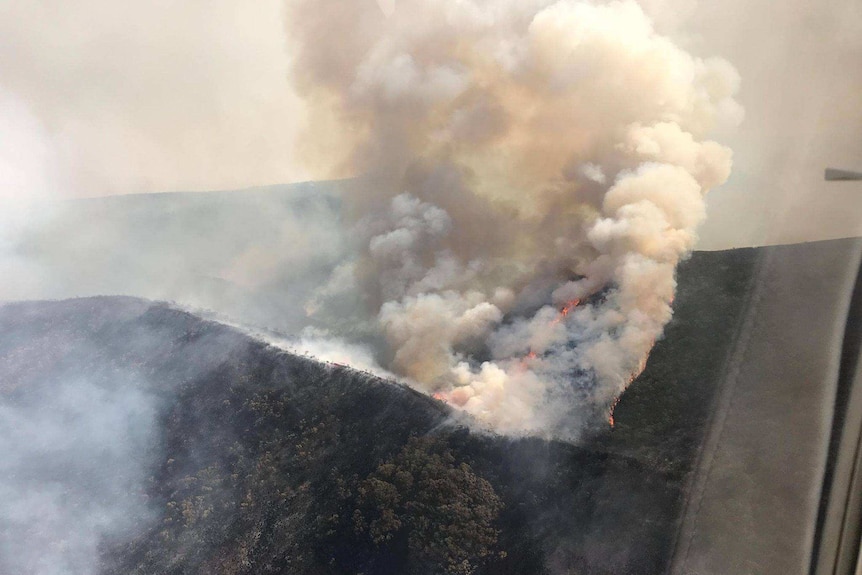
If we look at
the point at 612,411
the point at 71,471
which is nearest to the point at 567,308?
the point at 612,411

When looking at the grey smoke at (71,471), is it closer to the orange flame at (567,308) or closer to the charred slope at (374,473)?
the charred slope at (374,473)

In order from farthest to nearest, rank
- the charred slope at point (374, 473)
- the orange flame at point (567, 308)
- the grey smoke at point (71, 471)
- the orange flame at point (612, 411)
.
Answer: the orange flame at point (567, 308)
the orange flame at point (612, 411)
the grey smoke at point (71, 471)
the charred slope at point (374, 473)

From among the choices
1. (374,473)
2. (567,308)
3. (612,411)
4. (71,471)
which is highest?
(567,308)

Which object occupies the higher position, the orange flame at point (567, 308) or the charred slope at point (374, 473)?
the orange flame at point (567, 308)

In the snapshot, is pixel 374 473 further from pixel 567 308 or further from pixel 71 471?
pixel 567 308

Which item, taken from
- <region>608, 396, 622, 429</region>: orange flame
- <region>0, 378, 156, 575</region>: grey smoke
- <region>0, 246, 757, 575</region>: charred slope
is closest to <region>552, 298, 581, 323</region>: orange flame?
<region>0, 246, 757, 575</region>: charred slope

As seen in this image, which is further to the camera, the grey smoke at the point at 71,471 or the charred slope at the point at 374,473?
the grey smoke at the point at 71,471

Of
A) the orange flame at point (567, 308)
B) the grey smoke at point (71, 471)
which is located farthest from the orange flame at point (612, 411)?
the grey smoke at point (71, 471)

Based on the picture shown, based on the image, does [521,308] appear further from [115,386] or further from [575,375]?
[115,386]

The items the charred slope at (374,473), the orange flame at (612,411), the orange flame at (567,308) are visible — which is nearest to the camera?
the charred slope at (374,473)

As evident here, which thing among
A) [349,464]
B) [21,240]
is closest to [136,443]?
[349,464]
